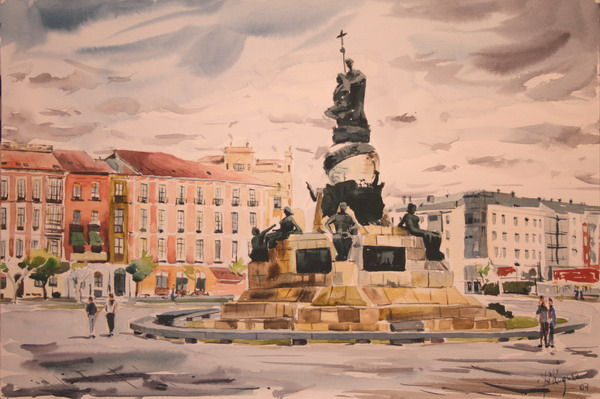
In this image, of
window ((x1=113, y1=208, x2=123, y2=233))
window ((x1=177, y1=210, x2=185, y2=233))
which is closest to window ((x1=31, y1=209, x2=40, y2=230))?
window ((x1=113, y1=208, x2=123, y2=233))

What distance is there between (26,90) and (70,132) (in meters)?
0.62

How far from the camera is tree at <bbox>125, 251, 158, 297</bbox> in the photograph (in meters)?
8.05

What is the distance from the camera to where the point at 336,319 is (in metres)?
7.90

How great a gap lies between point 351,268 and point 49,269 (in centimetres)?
311

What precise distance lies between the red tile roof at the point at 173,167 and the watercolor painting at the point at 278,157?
22mm

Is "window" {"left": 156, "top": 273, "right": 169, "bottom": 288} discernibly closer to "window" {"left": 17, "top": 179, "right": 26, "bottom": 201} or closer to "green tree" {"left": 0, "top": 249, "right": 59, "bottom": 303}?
"green tree" {"left": 0, "top": 249, "right": 59, "bottom": 303}

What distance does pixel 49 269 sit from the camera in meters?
7.95

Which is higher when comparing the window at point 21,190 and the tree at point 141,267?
the window at point 21,190

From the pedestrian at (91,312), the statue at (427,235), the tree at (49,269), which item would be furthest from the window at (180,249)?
the statue at (427,235)

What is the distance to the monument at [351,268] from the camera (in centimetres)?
799

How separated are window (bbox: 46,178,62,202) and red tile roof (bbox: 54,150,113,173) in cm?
17

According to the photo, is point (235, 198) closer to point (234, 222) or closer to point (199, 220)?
point (234, 222)
